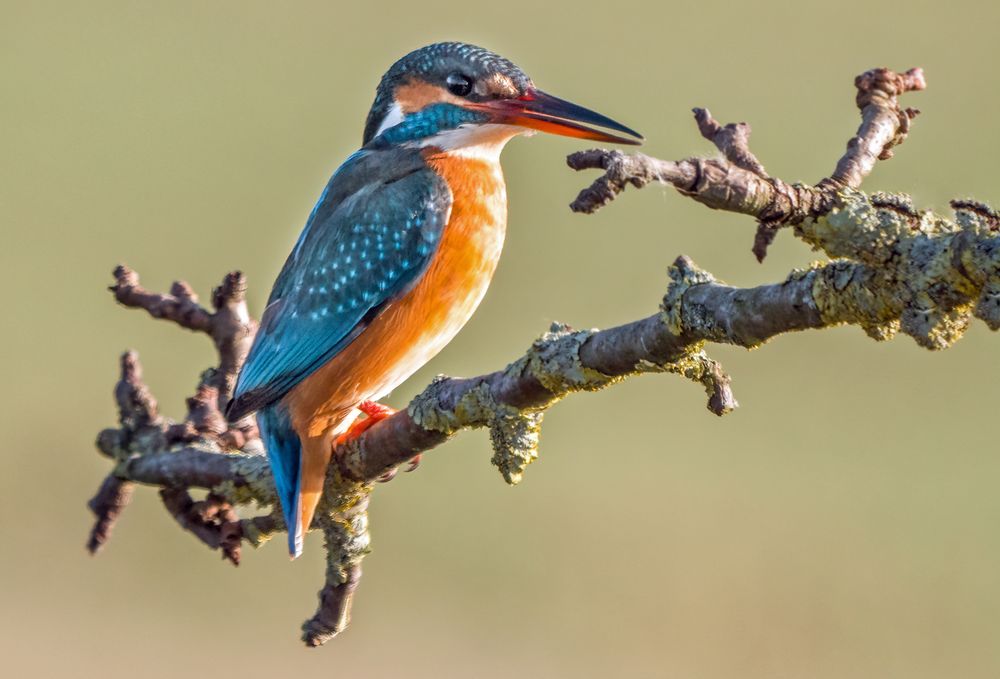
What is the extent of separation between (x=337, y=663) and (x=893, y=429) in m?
3.08

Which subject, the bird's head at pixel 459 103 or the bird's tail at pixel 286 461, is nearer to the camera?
the bird's tail at pixel 286 461

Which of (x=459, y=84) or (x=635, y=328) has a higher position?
(x=459, y=84)

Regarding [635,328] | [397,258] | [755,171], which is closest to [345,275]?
[397,258]

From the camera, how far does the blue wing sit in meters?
3.47

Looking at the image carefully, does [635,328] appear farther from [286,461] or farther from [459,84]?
[459,84]

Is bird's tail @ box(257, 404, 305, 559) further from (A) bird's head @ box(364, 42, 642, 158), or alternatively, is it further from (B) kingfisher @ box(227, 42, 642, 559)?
(A) bird's head @ box(364, 42, 642, 158)

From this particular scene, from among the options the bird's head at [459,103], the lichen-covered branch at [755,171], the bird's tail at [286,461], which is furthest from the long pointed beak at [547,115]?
the bird's tail at [286,461]

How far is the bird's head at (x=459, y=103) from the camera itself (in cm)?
354

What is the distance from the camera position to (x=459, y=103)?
12.1 ft

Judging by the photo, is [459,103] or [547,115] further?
[459,103]

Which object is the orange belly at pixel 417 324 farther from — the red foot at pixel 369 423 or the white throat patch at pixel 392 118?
the white throat patch at pixel 392 118

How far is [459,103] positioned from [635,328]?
5.19ft

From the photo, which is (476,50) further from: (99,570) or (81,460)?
(81,460)

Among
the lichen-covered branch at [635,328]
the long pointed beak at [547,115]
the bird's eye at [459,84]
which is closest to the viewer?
the lichen-covered branch at [635,328]
